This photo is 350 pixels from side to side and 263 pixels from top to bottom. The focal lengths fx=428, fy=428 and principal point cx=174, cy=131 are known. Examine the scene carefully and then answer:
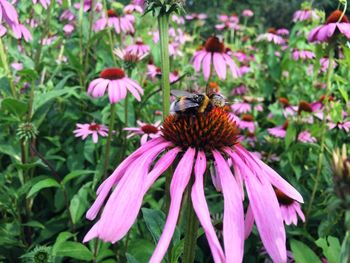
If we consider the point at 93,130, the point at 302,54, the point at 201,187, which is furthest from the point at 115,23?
the point at 201,187

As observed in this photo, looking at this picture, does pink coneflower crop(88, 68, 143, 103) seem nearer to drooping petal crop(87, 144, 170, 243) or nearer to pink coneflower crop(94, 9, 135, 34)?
drooping petal crop(87, 144, 170, 243)

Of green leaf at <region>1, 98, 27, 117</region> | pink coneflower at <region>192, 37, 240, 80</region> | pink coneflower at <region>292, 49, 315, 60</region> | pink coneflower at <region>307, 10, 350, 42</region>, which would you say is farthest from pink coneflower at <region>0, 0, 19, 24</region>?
pink coneflower at <region>292, 49, 315, 60</region>

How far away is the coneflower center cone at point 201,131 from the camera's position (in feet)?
2.29

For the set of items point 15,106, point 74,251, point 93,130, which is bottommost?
point 74,251

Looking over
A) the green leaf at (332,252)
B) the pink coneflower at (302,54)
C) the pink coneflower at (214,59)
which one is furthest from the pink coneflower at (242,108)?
the green leaf at (332,252)

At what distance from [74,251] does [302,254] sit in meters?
0.58

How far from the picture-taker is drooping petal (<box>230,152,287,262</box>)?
561 millimetres

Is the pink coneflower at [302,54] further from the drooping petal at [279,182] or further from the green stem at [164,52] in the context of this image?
the drooping petal at [279,182]

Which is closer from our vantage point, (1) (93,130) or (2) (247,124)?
(1) (93,130)

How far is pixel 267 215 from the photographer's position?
0.58 meters

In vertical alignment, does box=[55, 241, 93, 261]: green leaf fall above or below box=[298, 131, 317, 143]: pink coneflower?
below

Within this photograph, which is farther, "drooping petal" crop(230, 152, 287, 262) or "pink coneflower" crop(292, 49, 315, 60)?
"pink coneflower" crop(292, 49, 315, 60)

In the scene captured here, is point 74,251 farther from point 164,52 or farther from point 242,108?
point 242,108

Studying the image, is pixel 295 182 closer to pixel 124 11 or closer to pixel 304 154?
pixel 304 154
